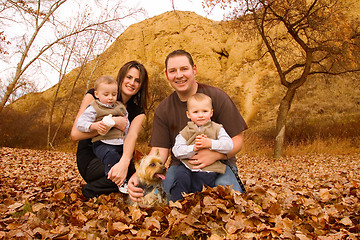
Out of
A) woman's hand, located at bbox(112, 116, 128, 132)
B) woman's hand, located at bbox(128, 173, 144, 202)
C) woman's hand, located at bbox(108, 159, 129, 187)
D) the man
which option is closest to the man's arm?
the man

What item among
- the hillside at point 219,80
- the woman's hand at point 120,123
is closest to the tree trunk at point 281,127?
the hillside at point 219,80

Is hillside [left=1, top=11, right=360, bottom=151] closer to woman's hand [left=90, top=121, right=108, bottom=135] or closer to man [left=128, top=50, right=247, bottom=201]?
man [left=128, top=50, right=247, bottom=201]

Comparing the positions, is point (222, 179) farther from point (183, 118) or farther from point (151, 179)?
point (183, 118)

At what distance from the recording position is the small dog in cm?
325

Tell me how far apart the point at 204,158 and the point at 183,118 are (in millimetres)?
799

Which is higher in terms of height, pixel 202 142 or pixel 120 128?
pixel 120 128

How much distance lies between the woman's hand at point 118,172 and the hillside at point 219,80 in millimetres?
10299

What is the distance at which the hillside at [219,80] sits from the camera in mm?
20203

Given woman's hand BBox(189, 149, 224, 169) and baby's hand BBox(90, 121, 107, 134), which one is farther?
baby's hand BBox(90, 121, 107, 134)

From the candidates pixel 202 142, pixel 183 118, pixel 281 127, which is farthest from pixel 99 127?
pixel 281 127

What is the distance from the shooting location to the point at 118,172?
144 inches

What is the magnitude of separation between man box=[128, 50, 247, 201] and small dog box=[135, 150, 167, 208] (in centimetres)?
8

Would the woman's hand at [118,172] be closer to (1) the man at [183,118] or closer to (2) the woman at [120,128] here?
(2) the woman at [120,128]

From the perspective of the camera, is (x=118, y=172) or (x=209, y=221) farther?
(x=118, y=172)
